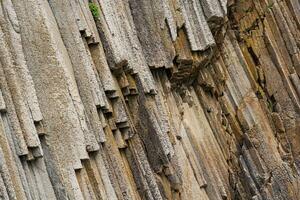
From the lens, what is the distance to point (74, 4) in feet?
63.3

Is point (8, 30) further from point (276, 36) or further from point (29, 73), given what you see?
point (276, 36)

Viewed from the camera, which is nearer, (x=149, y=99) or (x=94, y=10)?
(x=94, y=10)

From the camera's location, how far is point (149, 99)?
2211 cm

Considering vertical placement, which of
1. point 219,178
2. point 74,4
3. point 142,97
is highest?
point 74,4

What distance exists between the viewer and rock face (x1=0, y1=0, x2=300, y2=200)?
1609 cm

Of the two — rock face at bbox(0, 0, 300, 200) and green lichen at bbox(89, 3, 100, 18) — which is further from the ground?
green lichen at bbox(89, 3, 100, 18)

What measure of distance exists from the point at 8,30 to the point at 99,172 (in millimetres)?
4083

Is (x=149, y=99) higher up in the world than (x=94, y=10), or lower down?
lower down

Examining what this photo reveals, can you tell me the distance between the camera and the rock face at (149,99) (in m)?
16.1

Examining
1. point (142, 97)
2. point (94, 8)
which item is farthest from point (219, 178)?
point (94, 8)

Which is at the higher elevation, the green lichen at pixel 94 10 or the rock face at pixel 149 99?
the green lichen at pixel 94 10

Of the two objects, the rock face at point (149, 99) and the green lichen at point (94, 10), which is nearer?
the rock face at point (149, 99)

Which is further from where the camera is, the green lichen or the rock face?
the green lichen

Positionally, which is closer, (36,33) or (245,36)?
(36,33)
